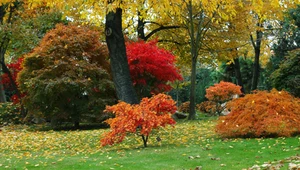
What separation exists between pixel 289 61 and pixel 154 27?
38.8ft

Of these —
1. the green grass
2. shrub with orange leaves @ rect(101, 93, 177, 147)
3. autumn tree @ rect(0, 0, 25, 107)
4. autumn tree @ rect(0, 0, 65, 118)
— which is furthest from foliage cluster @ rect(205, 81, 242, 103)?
shrub with orange leaves @ rect(101, 93, 177, 147)

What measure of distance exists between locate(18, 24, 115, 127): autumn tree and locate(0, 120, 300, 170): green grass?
4195mm

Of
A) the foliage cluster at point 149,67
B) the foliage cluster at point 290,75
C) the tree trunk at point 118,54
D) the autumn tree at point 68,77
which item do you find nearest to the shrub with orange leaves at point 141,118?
the tree trunk at point 118,54

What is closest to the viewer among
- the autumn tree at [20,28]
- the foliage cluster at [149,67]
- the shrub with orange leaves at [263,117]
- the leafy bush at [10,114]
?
the shrub with orange leaves at [263,117]

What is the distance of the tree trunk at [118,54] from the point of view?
11.3 metres

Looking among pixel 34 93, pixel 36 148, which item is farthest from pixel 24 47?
pixel 36 148

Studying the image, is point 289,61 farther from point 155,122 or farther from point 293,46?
point 293,46

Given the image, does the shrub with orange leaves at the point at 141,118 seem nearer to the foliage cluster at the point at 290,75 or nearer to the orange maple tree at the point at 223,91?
the foliage cluster at the point at 290,75

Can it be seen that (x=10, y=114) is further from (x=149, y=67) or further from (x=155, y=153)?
(x=155, y=153)

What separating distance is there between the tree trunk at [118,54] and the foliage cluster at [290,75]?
432cm

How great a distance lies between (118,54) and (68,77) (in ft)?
12.9

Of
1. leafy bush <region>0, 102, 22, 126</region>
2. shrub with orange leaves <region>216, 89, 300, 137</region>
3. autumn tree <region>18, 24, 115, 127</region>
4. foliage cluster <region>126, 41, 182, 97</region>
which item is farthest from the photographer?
leafy bush <region>0, 102, 22, 126</region>

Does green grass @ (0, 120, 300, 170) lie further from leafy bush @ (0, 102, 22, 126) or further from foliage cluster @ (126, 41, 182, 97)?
leafy bush @ (0, 102, 22, 126)

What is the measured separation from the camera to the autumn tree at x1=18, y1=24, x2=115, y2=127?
15007 millimetres
